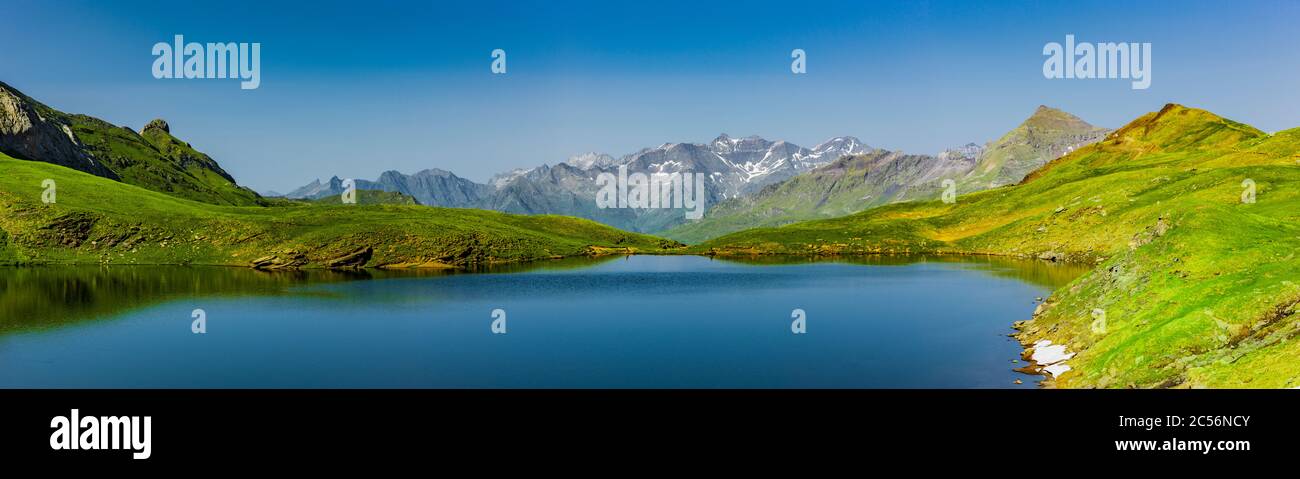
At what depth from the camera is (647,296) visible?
374 ft

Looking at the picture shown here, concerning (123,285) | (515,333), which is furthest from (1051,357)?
(123,285)

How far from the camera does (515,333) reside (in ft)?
253

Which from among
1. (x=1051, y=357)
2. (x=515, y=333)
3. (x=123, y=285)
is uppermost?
(x=123, y=285)

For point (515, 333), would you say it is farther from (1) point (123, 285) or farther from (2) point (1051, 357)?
(1) point (123, 285)

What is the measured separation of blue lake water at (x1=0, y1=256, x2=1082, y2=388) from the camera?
5547 centimetres

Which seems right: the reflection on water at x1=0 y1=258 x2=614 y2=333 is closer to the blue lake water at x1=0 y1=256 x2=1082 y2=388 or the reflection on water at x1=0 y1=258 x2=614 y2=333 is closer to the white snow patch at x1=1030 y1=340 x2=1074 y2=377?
the blue lake water at x1=0 y1=256 x2=1082 y2=388
